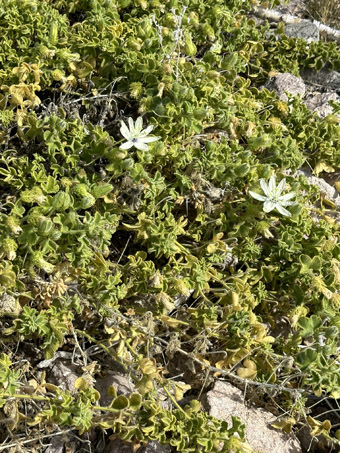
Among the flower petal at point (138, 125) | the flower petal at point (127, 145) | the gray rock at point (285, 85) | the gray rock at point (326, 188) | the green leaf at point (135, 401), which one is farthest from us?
the gray rock at point (285, 85)

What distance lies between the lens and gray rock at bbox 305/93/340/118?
4.53 meters

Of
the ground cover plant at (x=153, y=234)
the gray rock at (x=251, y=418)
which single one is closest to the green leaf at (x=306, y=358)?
the ground cover plant at (x=153, y=234)

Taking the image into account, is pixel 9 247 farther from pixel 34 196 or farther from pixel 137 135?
pixel 137 135

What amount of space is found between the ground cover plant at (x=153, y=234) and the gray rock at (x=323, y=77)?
0.82 m

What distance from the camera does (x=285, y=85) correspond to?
4520mm

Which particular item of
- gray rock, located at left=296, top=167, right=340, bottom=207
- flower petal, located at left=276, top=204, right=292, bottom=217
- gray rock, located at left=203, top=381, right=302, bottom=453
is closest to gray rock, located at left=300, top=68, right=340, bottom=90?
gray rock, located at left=296, top=167, right=340, bottom=207

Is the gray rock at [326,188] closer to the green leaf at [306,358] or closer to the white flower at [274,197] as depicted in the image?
the white flower at [274,197]

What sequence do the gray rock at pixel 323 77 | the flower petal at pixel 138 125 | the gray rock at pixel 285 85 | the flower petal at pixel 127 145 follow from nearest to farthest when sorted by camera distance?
the flower petal at pixel 127 145 → the flower petal at pixel 138 125 → the gray rock at pixel 285 85 → the gray rock at pixel 323 77

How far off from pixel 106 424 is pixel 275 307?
1.22 meters

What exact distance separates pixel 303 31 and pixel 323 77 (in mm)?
491

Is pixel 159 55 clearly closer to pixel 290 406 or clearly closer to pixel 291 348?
pixel 291 348

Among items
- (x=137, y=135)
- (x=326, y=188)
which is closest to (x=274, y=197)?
(x=137, y=135)

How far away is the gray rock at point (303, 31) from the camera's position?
506cm

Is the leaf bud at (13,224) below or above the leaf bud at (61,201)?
below
